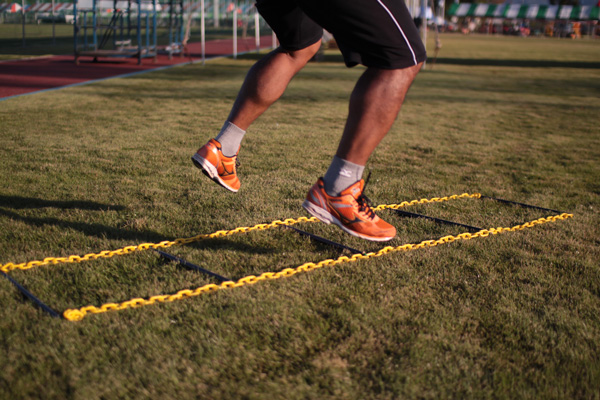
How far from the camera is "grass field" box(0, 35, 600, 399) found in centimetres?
169

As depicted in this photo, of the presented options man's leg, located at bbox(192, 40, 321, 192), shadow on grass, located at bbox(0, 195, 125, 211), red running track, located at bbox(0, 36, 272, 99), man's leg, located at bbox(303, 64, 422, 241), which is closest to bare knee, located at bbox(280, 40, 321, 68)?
man's leg, located at bbox(192, 40, 321, 192)

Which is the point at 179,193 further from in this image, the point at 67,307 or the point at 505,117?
the point at 505,117

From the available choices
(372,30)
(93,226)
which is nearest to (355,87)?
(372,30)

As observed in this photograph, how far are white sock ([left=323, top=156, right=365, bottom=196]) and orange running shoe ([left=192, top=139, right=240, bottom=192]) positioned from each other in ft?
1.79

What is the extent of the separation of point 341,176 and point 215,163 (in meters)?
0.61

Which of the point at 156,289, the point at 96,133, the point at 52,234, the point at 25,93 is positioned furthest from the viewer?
the point at 25,93

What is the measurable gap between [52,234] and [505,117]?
7.16m

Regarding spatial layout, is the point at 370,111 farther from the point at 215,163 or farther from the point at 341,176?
the point at 215,163

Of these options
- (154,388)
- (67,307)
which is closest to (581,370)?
(154,388)

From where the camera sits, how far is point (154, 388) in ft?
5.25

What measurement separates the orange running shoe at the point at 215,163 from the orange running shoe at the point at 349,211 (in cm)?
48

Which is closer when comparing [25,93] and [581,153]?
[581,153]

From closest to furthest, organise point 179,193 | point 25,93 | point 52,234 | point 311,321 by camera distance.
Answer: point 311,321 < point 52,234 < point 179,193 < point 25,93

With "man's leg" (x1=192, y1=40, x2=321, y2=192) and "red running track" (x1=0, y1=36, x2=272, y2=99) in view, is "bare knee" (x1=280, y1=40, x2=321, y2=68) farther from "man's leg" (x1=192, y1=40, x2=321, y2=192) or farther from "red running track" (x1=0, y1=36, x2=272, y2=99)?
"red running track" (x1=0, y1=36, x2=272, y2=99)
